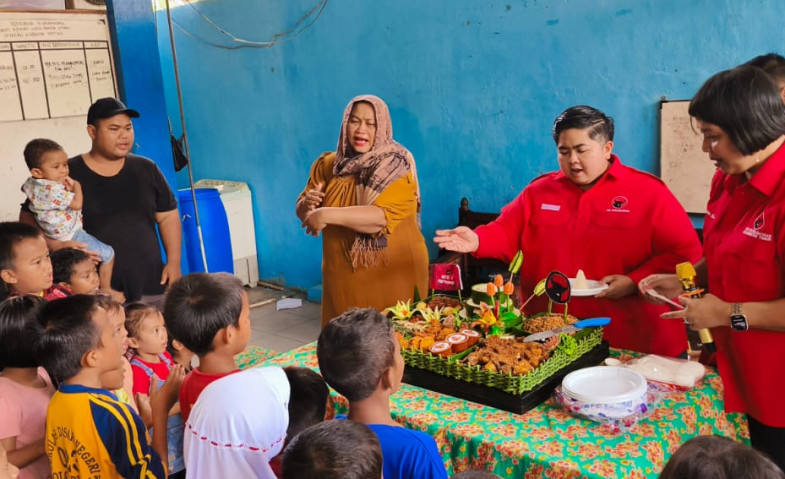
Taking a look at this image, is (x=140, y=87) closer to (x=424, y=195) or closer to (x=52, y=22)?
(x=52, y=22)

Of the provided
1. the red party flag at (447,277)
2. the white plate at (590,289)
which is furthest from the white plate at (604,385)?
the red party flag at (447,277)

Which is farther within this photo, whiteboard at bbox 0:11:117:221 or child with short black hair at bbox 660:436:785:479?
whiteboard at bbox 0:11:117:221

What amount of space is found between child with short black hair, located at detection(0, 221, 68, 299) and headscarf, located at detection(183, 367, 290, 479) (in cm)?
129

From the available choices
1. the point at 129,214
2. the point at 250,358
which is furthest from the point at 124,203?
the point at 250,358

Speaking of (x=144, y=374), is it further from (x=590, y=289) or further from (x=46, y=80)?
(x=46, y=80)

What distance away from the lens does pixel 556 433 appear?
1.85 meters

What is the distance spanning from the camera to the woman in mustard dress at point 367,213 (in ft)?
10.7

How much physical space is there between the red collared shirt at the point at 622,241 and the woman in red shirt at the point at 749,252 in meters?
0.48

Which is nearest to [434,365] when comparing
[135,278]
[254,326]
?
[135,278]

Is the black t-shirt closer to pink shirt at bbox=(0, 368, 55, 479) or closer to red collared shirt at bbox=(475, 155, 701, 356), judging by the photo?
pink shirt at bbox=(0, 368, 55, 479)

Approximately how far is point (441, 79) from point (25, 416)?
12.2ft

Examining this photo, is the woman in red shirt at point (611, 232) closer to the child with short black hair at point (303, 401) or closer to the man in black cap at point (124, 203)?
the child with short black hair at point (303, 401)

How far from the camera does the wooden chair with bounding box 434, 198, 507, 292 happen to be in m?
4.82

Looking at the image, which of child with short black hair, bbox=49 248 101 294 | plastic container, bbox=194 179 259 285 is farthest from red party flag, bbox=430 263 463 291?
plastic container, bbox=194 179 259 285
